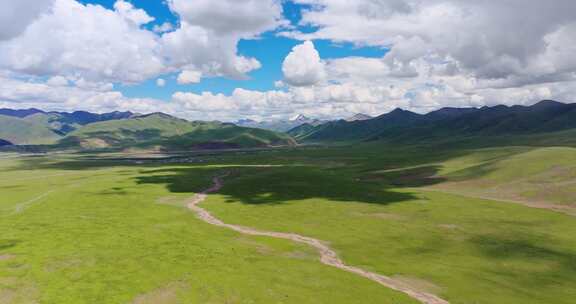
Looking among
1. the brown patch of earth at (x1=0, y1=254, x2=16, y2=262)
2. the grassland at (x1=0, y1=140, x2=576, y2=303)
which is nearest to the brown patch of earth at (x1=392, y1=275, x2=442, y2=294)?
the grassland at (x1=0, y1=140, x2=576, y2=303)

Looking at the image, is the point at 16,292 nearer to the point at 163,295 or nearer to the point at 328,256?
the point at 163,295

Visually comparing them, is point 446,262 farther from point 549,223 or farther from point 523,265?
point 549,223

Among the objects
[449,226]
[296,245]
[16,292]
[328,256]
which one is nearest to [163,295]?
[16,292]

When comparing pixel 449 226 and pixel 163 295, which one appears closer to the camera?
pixel 163 295

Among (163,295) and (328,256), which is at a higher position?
(163,295)

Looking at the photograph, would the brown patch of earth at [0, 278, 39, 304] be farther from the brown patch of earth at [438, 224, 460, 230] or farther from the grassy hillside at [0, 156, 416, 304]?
the brown patch of earth at [438, 224, 460, 230]

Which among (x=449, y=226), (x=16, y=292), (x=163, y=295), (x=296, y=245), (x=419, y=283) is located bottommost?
(x=449, y=226)

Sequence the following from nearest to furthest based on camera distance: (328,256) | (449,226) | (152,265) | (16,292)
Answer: (16,292)
(152,265)
(328,256)
(449,226)

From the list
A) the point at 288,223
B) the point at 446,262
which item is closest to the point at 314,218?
the point at 288,223
